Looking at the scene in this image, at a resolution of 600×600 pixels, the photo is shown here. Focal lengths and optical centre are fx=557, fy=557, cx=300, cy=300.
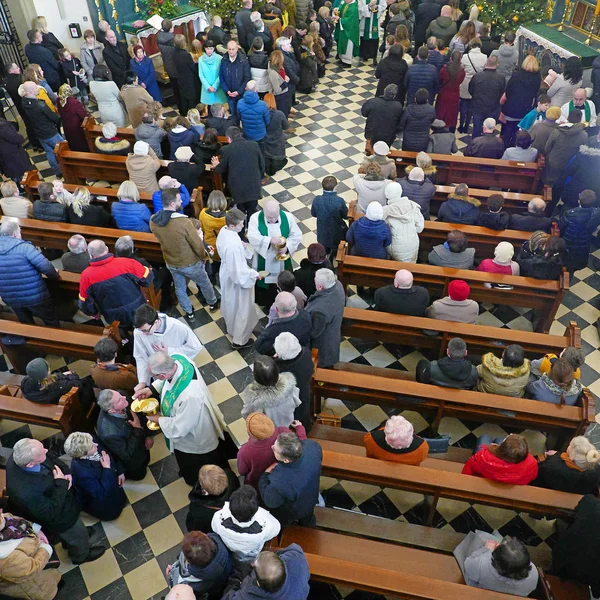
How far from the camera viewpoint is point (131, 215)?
6668mm

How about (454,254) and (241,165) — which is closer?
(454,254)

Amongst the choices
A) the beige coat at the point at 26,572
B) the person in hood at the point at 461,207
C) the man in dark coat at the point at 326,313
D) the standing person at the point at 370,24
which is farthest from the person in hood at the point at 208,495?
the standing person at the point at 370,24

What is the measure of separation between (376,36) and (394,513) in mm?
10480

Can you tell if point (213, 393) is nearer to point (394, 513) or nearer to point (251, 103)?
point (394, 513)

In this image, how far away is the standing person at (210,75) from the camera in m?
9.29

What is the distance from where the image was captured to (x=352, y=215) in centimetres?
690

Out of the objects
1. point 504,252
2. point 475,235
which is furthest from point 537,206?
point 504,252

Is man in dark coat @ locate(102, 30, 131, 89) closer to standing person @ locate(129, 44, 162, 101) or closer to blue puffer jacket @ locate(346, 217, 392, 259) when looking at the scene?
standing person @ locate(129, 44, 162, 101)

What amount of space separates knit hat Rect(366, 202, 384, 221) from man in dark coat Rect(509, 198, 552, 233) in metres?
1.85

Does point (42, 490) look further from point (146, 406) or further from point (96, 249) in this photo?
point (96, 249)

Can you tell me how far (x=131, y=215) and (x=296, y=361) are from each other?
10.8ft

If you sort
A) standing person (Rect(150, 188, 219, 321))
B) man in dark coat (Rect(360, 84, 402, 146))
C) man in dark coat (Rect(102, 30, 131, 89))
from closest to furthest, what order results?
standing person (Rect(150, 188, 219, 321)), man in dark coat (Rect(360, 84, 402, 146)), man in dark coat (Rect(102, 30, 131, 89))

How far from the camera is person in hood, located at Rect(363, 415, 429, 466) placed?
4102mm

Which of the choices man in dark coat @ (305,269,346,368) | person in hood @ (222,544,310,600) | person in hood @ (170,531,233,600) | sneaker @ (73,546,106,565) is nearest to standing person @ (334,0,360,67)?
man in dark coat @ (305,269,346,368)
